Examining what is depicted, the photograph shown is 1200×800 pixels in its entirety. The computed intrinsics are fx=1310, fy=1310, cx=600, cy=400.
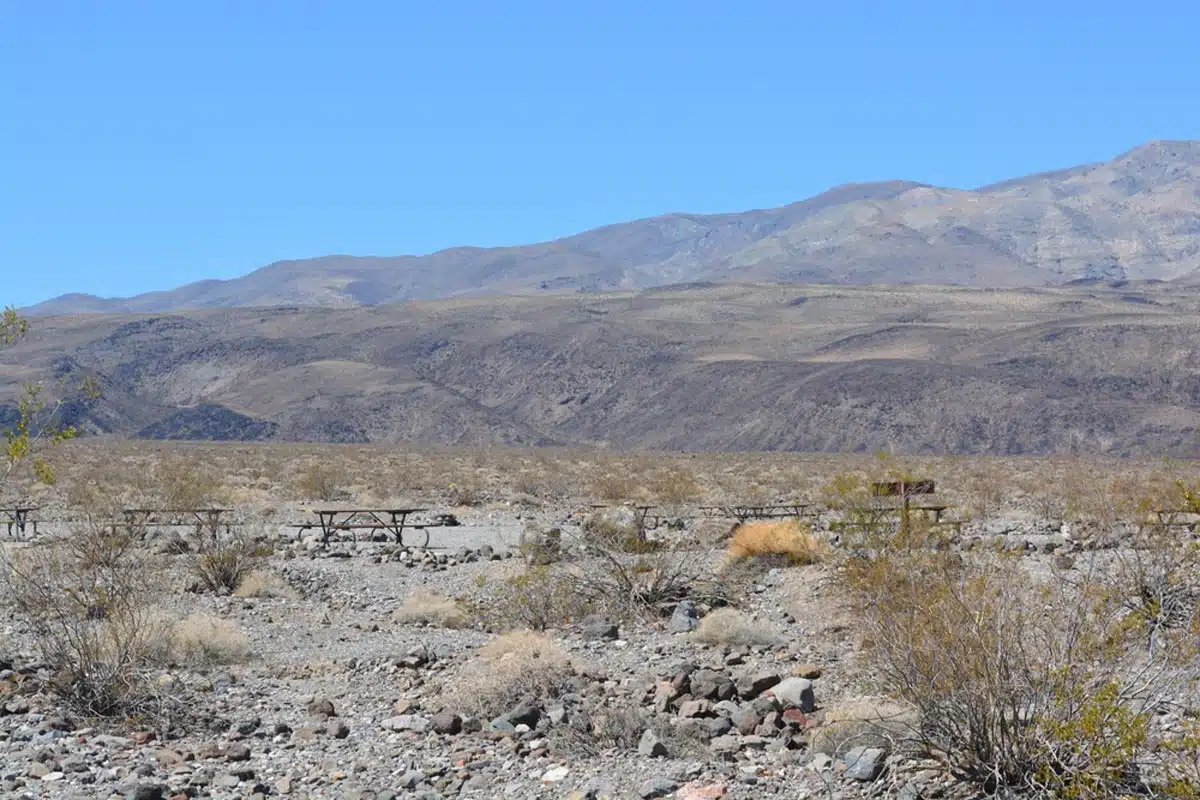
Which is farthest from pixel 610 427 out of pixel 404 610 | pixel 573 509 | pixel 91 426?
pixel 404 610

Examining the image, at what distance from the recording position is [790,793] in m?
8.40

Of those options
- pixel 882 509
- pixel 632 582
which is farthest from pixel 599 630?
pixel 882 509

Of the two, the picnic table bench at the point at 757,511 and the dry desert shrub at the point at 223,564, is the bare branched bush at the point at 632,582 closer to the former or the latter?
the dry desert shrub at the point at 223,564

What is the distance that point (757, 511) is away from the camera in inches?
1109

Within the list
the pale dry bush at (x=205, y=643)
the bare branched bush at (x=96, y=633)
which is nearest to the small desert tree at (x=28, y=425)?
the bare branched bush at (x=96, y=633)

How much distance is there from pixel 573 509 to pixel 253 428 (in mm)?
78925

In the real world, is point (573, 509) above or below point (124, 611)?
below

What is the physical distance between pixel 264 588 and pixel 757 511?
13.0m

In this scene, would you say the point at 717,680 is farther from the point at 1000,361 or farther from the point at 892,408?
the point at 1000,361

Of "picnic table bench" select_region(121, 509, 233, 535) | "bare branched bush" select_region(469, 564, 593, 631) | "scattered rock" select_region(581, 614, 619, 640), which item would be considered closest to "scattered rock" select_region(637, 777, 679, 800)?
"scattered rock" select_region(581, 614, 619, 640)

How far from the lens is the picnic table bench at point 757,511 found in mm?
26969

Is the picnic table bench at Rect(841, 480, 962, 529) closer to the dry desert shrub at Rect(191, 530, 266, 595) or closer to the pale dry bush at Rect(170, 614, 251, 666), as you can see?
the pale dry bush at Rect(170, 614, 251, 666)

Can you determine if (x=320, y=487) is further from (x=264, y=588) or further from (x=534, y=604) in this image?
(x=534, y=604)

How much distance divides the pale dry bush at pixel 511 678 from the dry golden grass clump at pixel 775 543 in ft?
23.7
